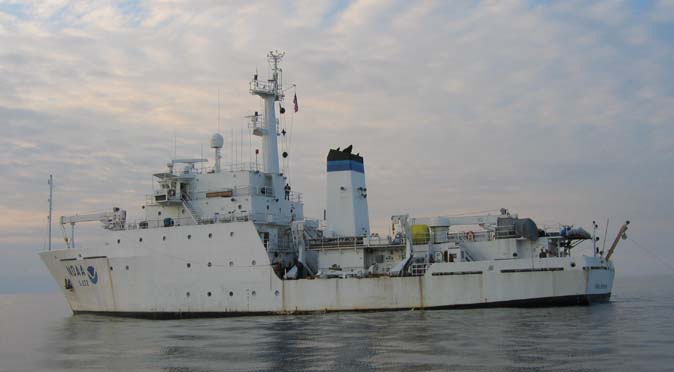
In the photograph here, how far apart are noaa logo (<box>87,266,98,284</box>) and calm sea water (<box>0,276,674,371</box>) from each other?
173 inches

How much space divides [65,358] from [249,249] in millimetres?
10340

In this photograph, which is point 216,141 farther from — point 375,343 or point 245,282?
point 375,343

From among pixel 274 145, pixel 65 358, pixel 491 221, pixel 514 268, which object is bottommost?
pixel 65 358

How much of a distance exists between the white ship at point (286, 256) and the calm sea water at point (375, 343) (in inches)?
39.4

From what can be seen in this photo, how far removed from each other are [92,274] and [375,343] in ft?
58.3

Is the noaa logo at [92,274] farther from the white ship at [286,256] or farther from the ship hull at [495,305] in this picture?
the ship hull at [495,305]

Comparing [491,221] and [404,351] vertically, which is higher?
[491,221]

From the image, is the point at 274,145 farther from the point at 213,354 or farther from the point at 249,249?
the point at 213,354

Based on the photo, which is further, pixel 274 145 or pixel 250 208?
pixel 274 145

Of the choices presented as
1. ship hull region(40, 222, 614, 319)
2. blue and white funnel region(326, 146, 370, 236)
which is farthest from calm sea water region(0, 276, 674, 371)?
blue and white funnel region(326, 146, 370, 236)

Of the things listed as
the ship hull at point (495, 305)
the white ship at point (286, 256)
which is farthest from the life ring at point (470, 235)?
the ship hull at point (495, 305)

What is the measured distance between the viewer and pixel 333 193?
3027 cm

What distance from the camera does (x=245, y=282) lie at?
91.0ft

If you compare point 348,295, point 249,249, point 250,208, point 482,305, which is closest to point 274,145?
point 250,208
